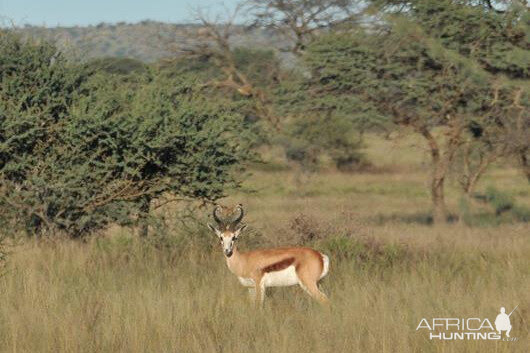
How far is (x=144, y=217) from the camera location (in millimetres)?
14180

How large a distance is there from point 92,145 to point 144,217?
4.19 ft

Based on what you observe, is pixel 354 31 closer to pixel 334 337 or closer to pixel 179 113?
pixel 179 113

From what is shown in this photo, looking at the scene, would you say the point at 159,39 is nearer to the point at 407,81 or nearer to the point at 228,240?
the point at 407,81

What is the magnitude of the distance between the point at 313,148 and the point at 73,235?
84.5 feet

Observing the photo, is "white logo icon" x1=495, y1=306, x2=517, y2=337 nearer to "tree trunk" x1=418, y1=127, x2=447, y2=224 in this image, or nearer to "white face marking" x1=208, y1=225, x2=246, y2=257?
"white face marking" x1=208, y1=225, x2=246, y2=257

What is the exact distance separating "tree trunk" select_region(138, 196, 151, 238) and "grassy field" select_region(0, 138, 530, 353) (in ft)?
1.14

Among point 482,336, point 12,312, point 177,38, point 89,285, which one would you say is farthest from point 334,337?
point 177,38

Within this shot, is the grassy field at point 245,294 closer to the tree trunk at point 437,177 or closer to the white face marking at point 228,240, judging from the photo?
the white face marking at point 228,240

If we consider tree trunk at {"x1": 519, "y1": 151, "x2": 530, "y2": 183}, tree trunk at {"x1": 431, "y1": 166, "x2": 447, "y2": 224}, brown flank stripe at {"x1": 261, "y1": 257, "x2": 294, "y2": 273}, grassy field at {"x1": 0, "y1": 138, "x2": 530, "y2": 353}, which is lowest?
tree trunk at {"x1": 431, "y1": 166, "x2": 447, "y2": 224}

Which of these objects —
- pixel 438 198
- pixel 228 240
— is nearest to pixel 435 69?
pixel 438 198

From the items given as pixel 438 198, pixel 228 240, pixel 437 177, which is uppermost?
pixel 228 240

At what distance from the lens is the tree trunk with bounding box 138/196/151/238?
14.1 metres

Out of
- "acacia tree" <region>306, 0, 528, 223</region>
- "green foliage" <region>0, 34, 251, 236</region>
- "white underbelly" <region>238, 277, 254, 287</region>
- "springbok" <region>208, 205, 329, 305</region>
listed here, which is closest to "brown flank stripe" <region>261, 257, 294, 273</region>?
"springbok" <region>208, 205, 329, 305</region>

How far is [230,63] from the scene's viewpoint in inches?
1309
